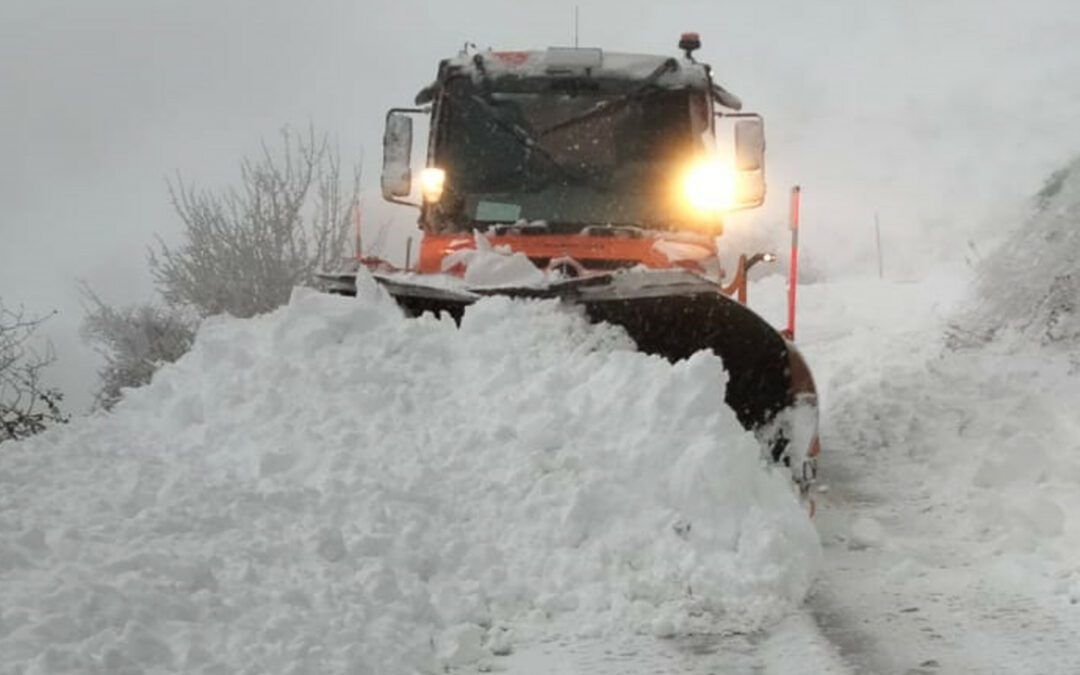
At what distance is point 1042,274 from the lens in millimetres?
10070

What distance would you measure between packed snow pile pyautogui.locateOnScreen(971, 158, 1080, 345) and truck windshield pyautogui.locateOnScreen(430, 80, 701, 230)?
4245 millimetres

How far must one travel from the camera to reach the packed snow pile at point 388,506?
135 inches

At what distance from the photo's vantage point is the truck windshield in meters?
6.75

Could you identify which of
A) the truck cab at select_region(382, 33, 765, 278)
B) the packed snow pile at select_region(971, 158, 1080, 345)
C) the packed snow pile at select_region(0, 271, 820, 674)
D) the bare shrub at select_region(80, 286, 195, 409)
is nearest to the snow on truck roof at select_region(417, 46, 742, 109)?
the truck cab at select_region(382, 33, 765, 278)

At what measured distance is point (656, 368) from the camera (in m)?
4.81

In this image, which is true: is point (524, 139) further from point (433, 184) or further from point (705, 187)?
point (705, 187)

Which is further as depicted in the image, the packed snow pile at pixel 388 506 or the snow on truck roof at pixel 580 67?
the snow on truck roof at pixel 580 67

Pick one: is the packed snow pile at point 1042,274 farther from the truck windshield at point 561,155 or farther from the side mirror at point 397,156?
the side mirror at point 397,156

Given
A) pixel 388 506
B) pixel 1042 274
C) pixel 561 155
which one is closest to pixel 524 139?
pixel 561 155

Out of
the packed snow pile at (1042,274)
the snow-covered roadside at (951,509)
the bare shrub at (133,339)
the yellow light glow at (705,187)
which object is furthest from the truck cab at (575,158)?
the bare shrub at (133,339)

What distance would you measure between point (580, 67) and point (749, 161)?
1230 millimetres

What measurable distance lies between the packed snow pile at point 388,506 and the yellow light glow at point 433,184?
1554mm

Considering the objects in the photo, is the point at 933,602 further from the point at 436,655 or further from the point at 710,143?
the point at 710,143

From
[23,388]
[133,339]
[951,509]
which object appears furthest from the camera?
[133,339]
